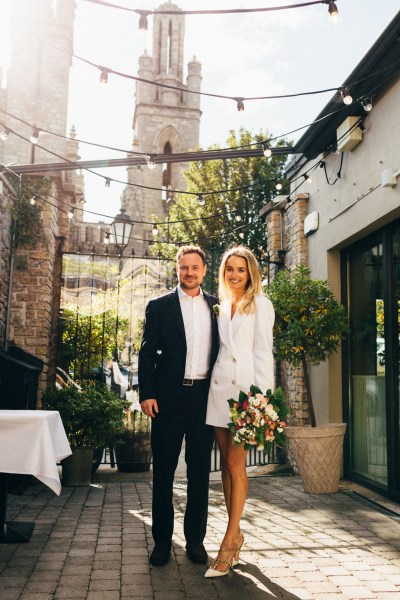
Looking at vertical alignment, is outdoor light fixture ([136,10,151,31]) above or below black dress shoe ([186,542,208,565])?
above

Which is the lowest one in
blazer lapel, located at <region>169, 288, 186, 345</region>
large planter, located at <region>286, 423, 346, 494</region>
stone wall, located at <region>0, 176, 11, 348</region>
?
large planter, located at <region>286, 423, 346, 494</region>

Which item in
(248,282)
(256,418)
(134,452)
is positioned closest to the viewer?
(256,418)

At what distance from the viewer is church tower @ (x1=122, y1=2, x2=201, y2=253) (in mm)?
34844

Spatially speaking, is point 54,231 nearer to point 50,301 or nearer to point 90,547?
point 50,301

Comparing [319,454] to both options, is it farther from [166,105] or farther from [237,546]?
[166,105]

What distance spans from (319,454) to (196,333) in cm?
253

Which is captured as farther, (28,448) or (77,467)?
(77,467)

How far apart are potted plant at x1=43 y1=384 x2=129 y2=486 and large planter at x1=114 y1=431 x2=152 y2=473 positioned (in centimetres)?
59

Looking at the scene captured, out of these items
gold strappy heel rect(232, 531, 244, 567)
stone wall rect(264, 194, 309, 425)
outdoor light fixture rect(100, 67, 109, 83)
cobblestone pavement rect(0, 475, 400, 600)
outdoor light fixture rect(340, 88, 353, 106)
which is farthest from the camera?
stone wall rect(264, 194, 309, 425)

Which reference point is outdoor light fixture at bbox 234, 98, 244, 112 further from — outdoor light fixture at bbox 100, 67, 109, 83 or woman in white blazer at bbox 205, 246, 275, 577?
woman in white blazer at bbox 205, 246, 275, 577

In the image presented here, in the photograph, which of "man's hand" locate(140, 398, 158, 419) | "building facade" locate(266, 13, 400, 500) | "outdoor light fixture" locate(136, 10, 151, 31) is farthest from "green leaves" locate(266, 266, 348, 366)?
"outdoor light fixture" locate(136, 10, 151, 31)

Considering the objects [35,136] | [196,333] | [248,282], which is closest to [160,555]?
[196,333]

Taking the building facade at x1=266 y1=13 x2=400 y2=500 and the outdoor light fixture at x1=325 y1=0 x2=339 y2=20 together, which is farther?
the building facade at x1=266 y1=13 x2=400 y2=500

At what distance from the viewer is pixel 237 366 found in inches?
123
